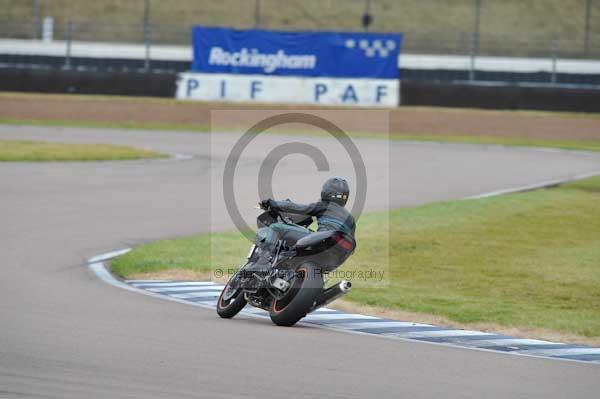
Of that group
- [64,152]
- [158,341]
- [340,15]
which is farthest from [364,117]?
[158,341]

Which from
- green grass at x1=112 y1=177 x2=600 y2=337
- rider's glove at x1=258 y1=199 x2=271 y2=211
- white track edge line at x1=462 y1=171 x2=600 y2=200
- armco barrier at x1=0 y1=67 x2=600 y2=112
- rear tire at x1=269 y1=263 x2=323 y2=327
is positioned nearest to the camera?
rear tire at x1=269 y1=263 x2=323 y2=327

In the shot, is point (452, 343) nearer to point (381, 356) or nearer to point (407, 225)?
point (381, 356)

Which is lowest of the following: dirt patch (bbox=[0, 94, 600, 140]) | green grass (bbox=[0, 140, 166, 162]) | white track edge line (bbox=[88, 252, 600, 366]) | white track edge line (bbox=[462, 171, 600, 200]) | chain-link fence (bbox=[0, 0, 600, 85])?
white track edge line (bbox=[88, 252, 600, 366])

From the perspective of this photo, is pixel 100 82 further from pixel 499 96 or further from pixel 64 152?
pixel 499 96

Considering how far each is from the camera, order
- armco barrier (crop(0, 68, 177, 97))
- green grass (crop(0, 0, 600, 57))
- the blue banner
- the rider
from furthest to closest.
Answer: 1. green grass (crop(0, 0, 600, 57))
2. armco barrier (crop(0, 68, 177, 97))
3. the blue banner
4. the rider

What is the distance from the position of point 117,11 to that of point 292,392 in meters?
47.7

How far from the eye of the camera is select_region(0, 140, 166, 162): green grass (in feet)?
85.1

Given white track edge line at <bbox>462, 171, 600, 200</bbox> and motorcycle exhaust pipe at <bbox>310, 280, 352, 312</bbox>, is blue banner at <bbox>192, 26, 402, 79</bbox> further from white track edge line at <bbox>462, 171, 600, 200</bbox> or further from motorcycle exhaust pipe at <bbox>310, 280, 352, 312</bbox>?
motorcycle exhaust pipe at <bbox>310, 280, 352, 312</bbox>

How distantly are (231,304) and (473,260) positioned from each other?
4.99m

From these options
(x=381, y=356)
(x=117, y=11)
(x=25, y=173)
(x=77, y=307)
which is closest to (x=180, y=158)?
(x=25, y=173)

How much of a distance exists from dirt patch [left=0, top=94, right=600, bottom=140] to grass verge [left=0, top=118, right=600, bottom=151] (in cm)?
41

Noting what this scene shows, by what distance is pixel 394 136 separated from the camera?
35.9m

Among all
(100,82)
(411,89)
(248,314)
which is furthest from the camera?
(100,82)

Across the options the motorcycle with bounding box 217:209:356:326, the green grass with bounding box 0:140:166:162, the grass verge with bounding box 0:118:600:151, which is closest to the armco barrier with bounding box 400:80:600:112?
the grass verge with bounding box 0:118:600:151
